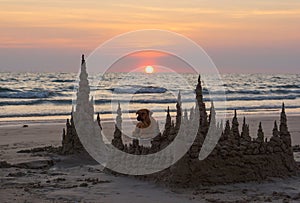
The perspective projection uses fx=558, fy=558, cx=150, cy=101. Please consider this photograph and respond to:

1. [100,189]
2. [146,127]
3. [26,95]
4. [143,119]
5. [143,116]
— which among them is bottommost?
[100,189]

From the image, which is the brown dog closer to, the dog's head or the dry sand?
the dog's head

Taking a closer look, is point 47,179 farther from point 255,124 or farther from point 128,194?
point 255,124

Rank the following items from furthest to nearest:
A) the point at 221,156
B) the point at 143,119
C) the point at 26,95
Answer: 1. the point at 26,95
2. the point at 143,119
3. the point at 221,156

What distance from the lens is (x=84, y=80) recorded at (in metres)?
21.2

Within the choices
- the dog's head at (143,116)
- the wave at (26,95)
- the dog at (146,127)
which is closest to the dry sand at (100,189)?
the dog at (146,127)

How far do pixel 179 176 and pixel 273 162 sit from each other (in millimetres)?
2923

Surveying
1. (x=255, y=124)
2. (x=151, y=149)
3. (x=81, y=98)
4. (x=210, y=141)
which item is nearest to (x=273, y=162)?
(x=210, y=141)

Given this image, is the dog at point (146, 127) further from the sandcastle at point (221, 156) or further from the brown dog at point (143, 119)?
the sandcastle at point (221, 156)

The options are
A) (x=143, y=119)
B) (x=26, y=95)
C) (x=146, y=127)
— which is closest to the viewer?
→ (x=146, y=127)

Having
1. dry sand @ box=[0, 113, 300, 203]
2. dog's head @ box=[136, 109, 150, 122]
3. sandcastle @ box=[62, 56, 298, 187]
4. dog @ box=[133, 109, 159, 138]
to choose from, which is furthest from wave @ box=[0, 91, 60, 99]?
sandcastle @ box=[62, 56, 298, 187]

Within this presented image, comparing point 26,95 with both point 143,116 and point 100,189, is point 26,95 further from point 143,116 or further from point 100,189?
point 100,189

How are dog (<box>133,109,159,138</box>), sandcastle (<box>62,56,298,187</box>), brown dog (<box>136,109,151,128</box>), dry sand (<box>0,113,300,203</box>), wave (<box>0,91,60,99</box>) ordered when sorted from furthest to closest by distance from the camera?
wave (<box>0,91,60,99</box>)
brown dog (<box>136,109,151,128</box>)
dog (<box>133,109,159,138</box>)
sandcastle (<box>62,56,298,187</box>)
dry sand (<box>0,113,300,203</box>)

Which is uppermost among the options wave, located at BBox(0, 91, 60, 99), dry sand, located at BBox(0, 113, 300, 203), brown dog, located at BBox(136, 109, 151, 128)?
wave, located at BBox(0, 91, 60, 99)

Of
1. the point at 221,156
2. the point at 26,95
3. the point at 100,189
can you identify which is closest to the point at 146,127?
the point at 100,189
